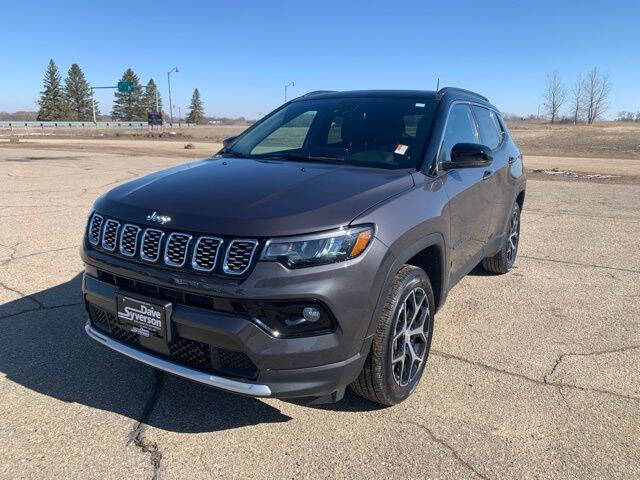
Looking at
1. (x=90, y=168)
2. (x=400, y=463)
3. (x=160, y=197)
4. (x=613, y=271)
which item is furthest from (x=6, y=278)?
(x=90, y=168)

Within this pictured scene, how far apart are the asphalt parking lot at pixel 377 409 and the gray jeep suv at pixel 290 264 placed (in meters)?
Result: 0.30

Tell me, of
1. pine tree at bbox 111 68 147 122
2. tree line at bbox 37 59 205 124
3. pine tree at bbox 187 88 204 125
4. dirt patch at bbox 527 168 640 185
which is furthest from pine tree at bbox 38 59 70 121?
dirt patch at bbox 527 168 640 185

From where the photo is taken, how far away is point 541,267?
605 centimetres

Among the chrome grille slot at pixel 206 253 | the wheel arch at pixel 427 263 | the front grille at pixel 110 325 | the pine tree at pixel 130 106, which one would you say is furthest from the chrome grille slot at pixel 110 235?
the pine tree at pixel 130 106

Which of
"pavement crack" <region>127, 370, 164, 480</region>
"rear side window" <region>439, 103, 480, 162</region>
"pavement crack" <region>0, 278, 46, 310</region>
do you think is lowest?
"pavement crack" <region>127, 370, 164, 480</region>

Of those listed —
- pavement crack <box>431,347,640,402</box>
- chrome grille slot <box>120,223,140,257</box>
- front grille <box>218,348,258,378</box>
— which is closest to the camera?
front grille <box>218,348,258,378</box>

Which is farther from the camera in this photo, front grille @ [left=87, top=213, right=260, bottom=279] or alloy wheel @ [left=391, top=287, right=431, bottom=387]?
alloy wheel @ [left=391, top=287, right=431, bottom=387]

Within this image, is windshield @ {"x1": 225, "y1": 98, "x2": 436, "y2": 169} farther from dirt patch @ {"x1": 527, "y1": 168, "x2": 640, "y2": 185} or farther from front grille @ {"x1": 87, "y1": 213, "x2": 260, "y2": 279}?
dirt patch @ {"x1": 527, "y1": 168, "x2": 640, "y2": 185}

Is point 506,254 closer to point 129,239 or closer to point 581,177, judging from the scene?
point 129,239

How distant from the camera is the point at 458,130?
4.05m

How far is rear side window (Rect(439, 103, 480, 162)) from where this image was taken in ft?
12.1

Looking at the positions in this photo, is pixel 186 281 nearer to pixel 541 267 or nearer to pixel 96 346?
pixel 96 346

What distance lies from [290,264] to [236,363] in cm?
57

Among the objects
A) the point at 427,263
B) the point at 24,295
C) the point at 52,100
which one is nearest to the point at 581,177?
the point at 427,263
